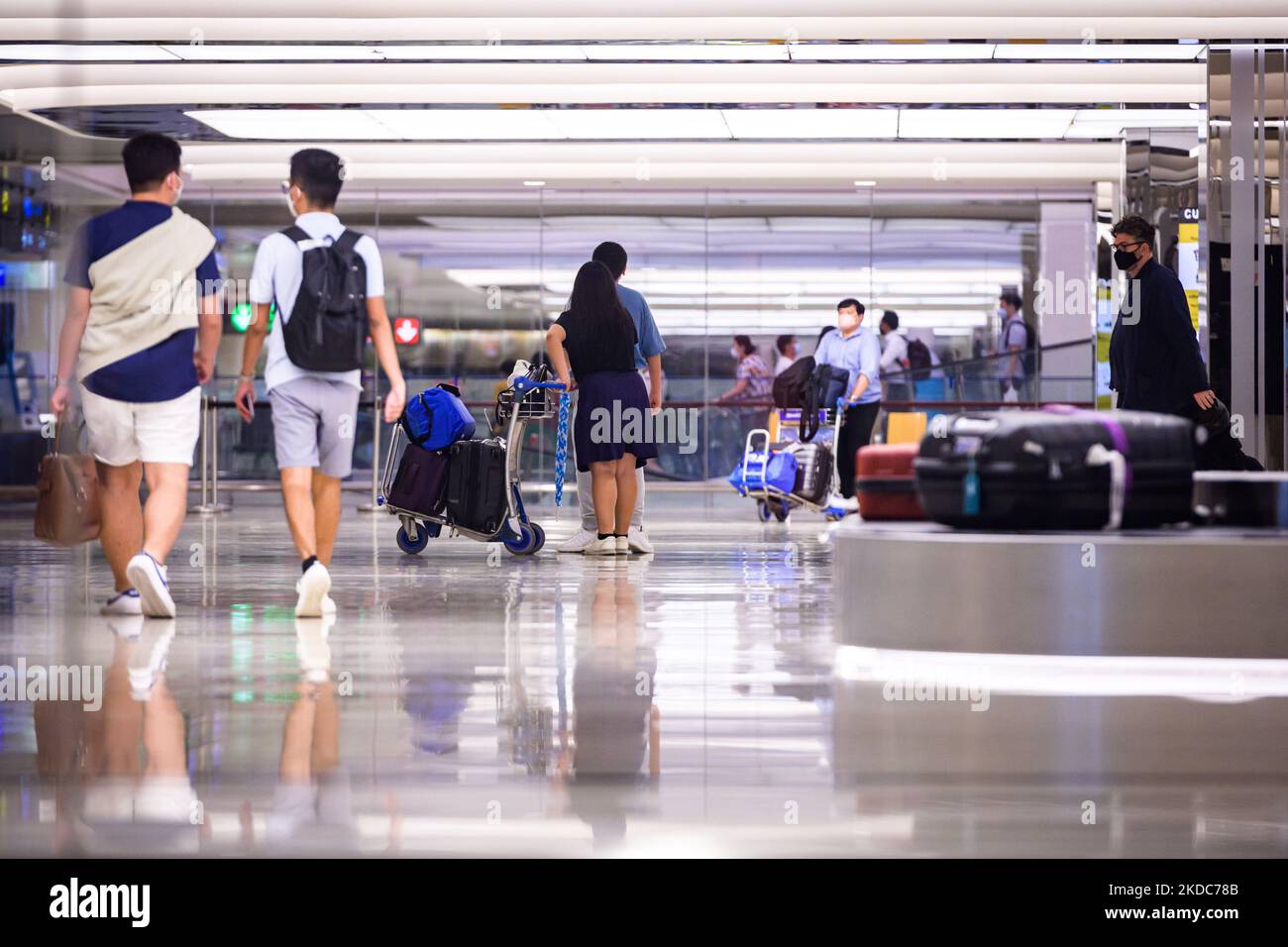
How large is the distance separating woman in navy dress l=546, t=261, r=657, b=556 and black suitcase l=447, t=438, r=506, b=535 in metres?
0.48

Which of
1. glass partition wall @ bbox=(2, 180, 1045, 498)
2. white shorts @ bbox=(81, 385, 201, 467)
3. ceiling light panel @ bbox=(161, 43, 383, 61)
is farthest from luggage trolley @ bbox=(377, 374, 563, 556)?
glass partition wall @ bbox=(2, 180, 1045, 498)

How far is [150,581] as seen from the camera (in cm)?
555

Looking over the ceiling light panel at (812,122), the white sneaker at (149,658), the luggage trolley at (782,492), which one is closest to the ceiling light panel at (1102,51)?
the ceiling light panel at (812,122)

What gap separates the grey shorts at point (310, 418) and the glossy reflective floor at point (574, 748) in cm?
61

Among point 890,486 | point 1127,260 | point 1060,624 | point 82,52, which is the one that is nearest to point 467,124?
point 82,52

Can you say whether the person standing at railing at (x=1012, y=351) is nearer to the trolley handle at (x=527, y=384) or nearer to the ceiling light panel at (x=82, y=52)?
the ceiling light panel at (x=82, y=52)

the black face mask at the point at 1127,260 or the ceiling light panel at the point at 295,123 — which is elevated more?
the ceiling light panel at the point at 295,123

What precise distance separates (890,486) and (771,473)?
7.08 metres

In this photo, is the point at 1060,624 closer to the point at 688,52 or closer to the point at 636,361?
the point at 636,361

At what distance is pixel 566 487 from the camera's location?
18969 millimetres

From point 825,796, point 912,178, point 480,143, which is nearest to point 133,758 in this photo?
point 825,796

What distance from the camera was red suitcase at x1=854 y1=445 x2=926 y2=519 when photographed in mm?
4930

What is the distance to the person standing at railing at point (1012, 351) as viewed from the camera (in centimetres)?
1775

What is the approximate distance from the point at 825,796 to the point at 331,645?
2436mm
